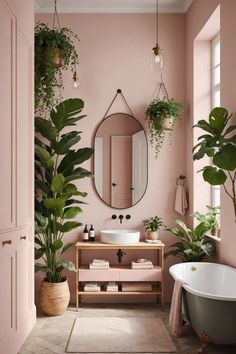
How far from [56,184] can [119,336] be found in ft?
5.05

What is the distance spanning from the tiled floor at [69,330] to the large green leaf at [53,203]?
3.73 feet

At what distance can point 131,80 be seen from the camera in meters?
4.74

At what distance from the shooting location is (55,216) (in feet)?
13.4

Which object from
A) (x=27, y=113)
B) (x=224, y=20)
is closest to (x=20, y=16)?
(x=27, y=113)

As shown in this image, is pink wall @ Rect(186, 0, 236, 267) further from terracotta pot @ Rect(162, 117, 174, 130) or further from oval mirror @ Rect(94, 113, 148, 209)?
oval mirror @ Rect(94, 113, 148, 209)

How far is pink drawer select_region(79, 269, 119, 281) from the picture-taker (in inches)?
168

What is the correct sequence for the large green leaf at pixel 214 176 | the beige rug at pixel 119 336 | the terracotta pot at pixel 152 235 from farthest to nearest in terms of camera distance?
the terracotta pot at pixel 152 235
the beige rug at pixel 119 336
the large green leaf at pixel 214 176

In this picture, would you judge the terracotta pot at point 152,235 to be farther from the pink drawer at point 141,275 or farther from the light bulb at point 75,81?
the light bulb at point 75,81

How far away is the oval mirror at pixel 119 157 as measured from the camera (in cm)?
471

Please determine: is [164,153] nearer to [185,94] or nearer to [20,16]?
[185,94]

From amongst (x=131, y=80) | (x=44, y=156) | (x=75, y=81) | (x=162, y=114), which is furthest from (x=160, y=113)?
(x=44, y=156)

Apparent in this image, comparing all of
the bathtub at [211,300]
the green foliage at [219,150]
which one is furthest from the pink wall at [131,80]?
the green foliage at [219,150]

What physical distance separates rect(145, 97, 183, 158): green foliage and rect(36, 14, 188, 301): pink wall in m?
0.17

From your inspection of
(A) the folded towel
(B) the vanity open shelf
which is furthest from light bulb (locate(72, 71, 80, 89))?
(A) the folded towel
